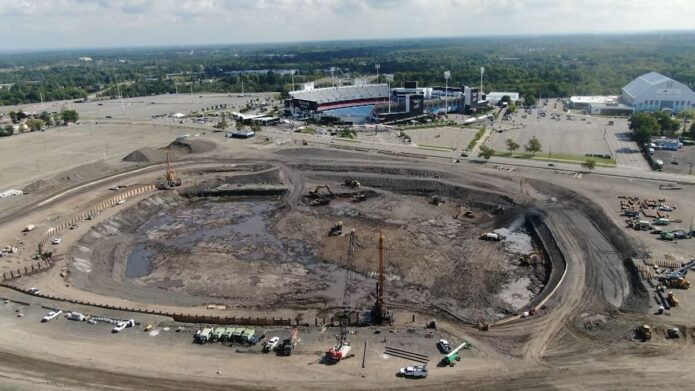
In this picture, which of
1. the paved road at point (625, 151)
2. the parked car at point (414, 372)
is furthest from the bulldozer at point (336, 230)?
the paved road at point (625, 151)

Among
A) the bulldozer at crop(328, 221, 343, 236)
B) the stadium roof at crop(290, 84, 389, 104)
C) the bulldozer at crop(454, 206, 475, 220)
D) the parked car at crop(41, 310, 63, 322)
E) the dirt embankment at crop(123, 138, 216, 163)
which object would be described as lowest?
the bulldozer at crop(454, 206, 475, 220)

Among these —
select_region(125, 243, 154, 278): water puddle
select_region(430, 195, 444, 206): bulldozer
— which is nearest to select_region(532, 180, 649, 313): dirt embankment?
select_region(430, 195, 444, 206): bulldozer

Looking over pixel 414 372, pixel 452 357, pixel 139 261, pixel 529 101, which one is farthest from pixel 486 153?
pixel 529 101

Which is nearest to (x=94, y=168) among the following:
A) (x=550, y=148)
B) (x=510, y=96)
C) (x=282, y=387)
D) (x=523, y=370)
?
(x=282, y=387)

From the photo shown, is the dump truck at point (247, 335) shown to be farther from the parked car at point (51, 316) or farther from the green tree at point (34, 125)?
the green tree at point (34, 125)

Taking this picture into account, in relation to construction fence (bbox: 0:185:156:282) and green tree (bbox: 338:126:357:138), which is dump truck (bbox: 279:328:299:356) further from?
green tree (bbox: 338:126:357:138)

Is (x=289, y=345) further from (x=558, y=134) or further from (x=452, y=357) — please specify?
(x=558, y=134)
